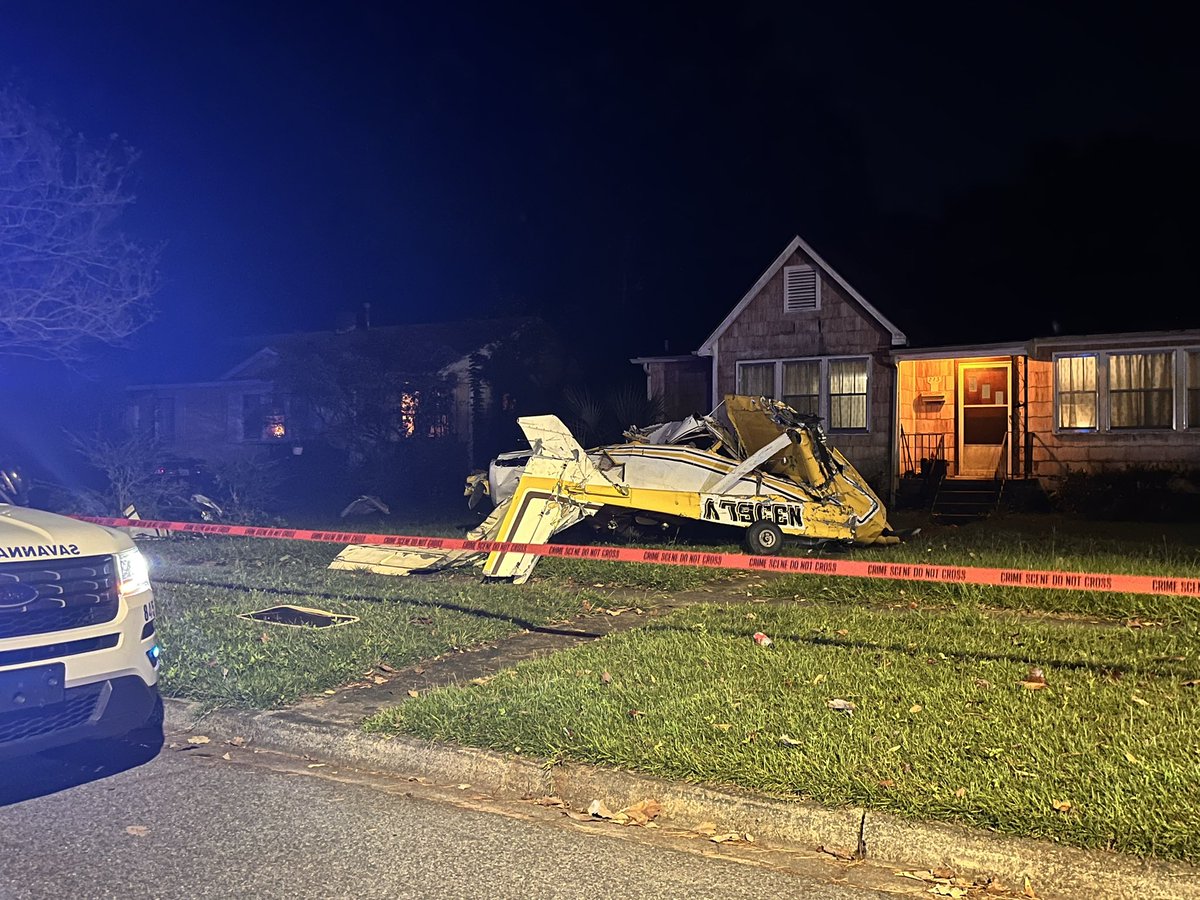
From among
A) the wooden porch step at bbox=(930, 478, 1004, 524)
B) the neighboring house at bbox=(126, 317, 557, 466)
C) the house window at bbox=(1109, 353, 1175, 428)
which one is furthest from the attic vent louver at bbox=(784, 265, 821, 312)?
the neighboring house at bbox=(126, 317, 557, 466)

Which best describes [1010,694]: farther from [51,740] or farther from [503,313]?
[503,313]

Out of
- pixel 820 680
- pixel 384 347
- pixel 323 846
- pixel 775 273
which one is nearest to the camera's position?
pixel 323 846

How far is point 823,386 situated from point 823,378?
15 centimetres

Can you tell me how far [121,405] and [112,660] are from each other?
34686mm

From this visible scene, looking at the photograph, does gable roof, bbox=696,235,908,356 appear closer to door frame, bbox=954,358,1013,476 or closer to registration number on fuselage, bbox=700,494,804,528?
door frame, bbox=954,358,1013,476

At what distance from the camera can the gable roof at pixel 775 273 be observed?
802 inches

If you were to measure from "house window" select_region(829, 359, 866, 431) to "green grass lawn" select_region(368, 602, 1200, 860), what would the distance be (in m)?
12.7

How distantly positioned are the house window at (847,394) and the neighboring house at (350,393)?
30.7ft

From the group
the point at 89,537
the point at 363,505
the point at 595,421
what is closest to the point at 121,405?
the point at 363,505

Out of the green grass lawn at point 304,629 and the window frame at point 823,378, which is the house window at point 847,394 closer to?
Answer: the window frame at point 823,378

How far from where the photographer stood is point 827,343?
69.4 feet

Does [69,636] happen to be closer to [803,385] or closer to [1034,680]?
[1034,680]

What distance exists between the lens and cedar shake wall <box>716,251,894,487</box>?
20609 millimetres

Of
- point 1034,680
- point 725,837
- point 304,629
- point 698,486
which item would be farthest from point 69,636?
point 698,486
